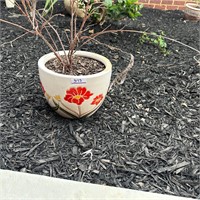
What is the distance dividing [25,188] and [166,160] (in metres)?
0.56

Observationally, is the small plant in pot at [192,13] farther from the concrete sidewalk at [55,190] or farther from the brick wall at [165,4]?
the concrete sidewalk at [55,190]

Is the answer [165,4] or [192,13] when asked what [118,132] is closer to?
[192,13]

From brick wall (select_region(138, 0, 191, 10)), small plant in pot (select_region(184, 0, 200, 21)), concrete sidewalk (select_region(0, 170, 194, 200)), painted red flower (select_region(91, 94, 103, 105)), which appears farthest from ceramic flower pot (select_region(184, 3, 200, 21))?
concrete sidewalk (select_region(0, 170, 194, 200))

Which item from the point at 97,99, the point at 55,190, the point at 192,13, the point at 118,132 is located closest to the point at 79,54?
the point at 97,99

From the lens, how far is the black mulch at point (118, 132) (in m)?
1.00

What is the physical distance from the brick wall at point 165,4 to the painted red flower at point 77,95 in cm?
282

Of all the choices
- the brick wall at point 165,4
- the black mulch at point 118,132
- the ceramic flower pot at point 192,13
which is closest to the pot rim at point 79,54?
the black mulch at point 118,132

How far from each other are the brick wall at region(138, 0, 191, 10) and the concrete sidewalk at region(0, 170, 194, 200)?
125 inches

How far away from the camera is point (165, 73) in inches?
70.2

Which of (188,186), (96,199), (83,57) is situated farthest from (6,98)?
(188,186)

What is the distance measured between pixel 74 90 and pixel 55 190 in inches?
16.5

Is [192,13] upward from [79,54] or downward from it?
downward

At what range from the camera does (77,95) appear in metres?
1.13

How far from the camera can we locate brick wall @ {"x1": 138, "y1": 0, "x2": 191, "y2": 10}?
3.56m
